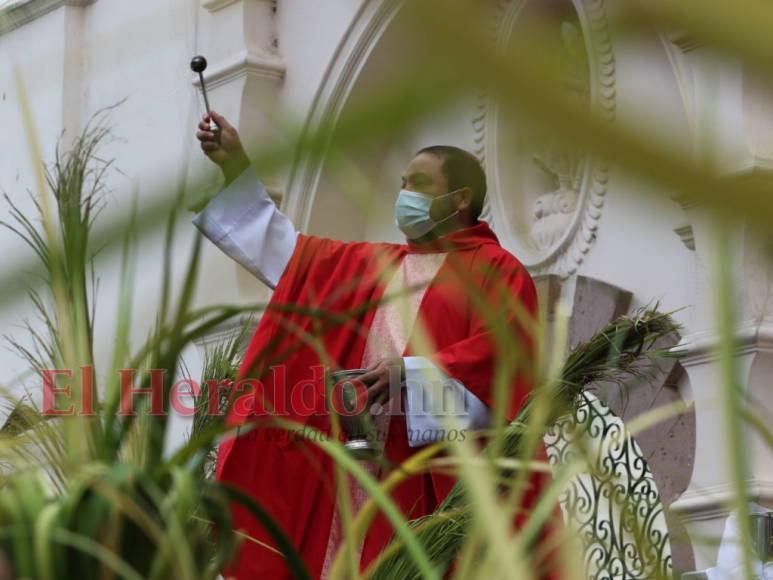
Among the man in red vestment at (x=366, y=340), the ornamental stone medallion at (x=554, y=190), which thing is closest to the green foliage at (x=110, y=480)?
the man in red vestment at (x=366, y=340)

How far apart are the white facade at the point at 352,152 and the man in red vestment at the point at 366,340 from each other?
0.22 metres

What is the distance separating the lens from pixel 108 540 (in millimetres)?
1038

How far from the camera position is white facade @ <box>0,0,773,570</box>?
1106 mm

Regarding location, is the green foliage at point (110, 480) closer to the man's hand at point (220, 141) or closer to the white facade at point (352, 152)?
the white facade at point (352, 152)

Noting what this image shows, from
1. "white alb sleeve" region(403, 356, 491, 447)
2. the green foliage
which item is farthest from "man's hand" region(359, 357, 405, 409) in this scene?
the green foliage

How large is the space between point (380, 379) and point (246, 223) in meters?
0.95

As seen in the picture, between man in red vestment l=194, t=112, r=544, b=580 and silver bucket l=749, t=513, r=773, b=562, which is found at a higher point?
man in red vestment l=194, t=112, r=544, b=580

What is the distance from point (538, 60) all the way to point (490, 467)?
54 centimetres

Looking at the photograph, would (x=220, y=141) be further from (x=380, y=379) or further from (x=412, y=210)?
(x=412, y=210)

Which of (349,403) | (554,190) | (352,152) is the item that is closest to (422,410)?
(349,403)

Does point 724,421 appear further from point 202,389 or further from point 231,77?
point 231,77

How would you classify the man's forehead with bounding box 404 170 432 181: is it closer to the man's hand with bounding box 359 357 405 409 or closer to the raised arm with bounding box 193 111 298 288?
the raised arm with bounding box 193 111 298 288

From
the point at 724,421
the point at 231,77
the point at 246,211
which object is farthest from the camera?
the point at 231,77

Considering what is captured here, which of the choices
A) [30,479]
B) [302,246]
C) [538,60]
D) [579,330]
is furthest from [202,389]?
[538,60]
